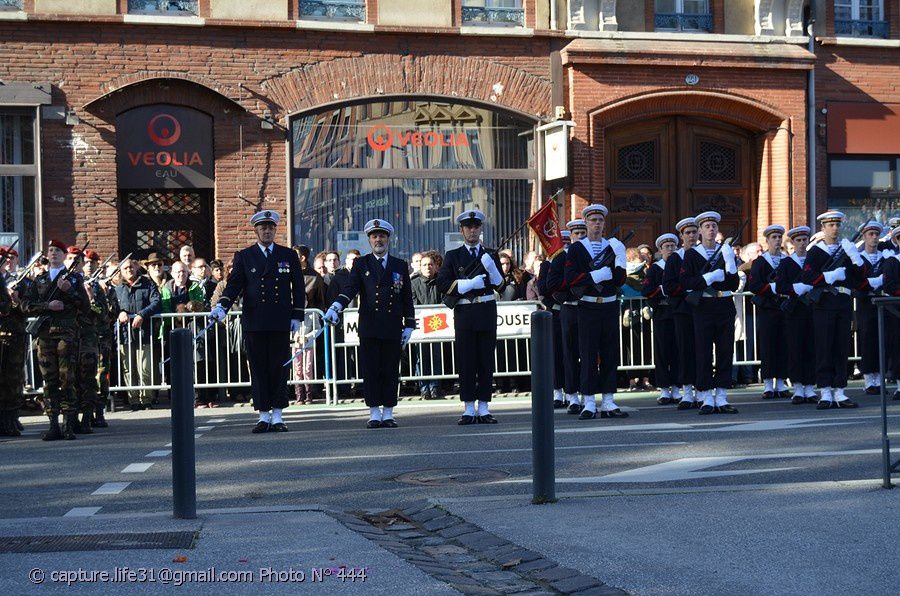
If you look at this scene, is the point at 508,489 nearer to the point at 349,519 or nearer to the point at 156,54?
the point at 349,519

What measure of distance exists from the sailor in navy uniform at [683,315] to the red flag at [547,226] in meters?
4.47

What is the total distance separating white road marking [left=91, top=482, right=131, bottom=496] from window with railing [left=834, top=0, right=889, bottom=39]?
1854cm

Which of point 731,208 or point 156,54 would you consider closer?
point 156,54

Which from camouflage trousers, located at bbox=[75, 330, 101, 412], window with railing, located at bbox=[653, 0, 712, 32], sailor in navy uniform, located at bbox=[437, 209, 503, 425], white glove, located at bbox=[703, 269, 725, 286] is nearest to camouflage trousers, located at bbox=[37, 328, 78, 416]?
camouflage trousers, located at bbox=[75, 330, 101, 412]

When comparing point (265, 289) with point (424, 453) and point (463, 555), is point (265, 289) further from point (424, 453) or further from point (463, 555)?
point (463, 555)

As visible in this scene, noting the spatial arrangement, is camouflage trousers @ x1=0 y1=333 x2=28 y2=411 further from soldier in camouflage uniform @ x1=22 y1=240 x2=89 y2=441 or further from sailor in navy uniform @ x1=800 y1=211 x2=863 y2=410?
sailor in navy uniform @ x1=800 y1=211 x2=863 y2=410

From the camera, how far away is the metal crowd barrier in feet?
58.1

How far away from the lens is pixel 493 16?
76.7 ft

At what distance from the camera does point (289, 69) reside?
878 inches

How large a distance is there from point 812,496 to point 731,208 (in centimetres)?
1690

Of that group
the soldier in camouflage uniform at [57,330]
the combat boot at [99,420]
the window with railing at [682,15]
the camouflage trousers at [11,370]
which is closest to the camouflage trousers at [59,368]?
the soldier in camouflage uniform at [57,330]

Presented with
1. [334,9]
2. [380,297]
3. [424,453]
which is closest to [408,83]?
[334,9]

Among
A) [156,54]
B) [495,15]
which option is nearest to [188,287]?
[156,54]

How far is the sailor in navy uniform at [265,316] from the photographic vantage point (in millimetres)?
14148
